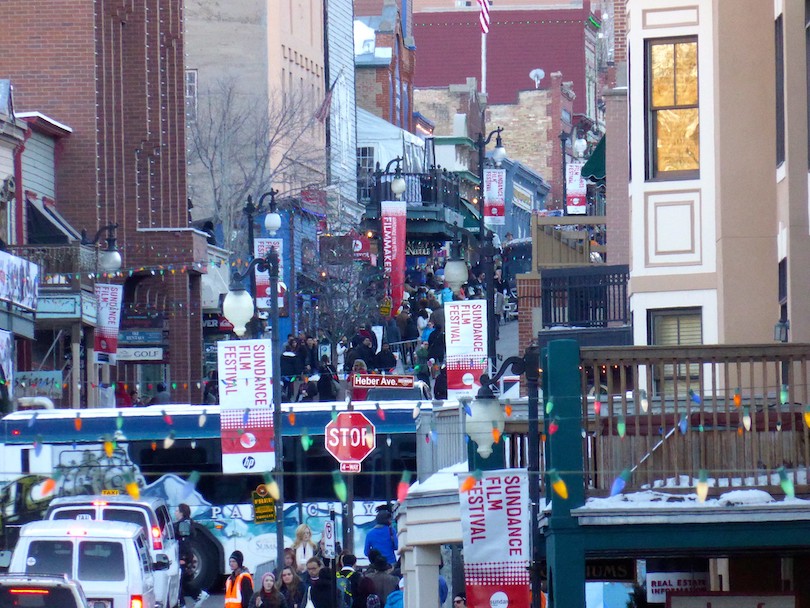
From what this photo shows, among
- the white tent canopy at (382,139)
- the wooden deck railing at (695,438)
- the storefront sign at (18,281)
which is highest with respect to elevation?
the white tent canopy at (382,139)

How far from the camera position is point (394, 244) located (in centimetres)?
5125

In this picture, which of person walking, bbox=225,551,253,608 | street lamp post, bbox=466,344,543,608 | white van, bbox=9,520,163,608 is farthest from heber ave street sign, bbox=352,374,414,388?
street lamp post, bbox=466,344,543,608

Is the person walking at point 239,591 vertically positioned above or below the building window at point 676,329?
below

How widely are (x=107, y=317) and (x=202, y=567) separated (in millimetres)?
10427

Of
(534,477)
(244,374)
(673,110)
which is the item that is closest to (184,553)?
(244,374)

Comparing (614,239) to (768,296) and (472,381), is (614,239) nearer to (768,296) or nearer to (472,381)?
(472,381)

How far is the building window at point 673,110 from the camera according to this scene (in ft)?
76.3

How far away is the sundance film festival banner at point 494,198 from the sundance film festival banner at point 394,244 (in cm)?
588

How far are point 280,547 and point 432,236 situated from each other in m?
45.9

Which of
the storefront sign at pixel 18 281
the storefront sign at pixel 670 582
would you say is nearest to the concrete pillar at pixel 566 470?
the storefront sign at pixel 670 582

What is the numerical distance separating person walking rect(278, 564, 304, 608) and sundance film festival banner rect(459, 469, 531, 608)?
6.58 meters

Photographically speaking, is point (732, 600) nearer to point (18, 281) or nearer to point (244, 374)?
point (244, 374)

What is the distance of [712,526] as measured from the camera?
14.9 metres

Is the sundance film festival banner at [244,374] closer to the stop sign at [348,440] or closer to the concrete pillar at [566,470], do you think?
the stop sign at [348,440]
